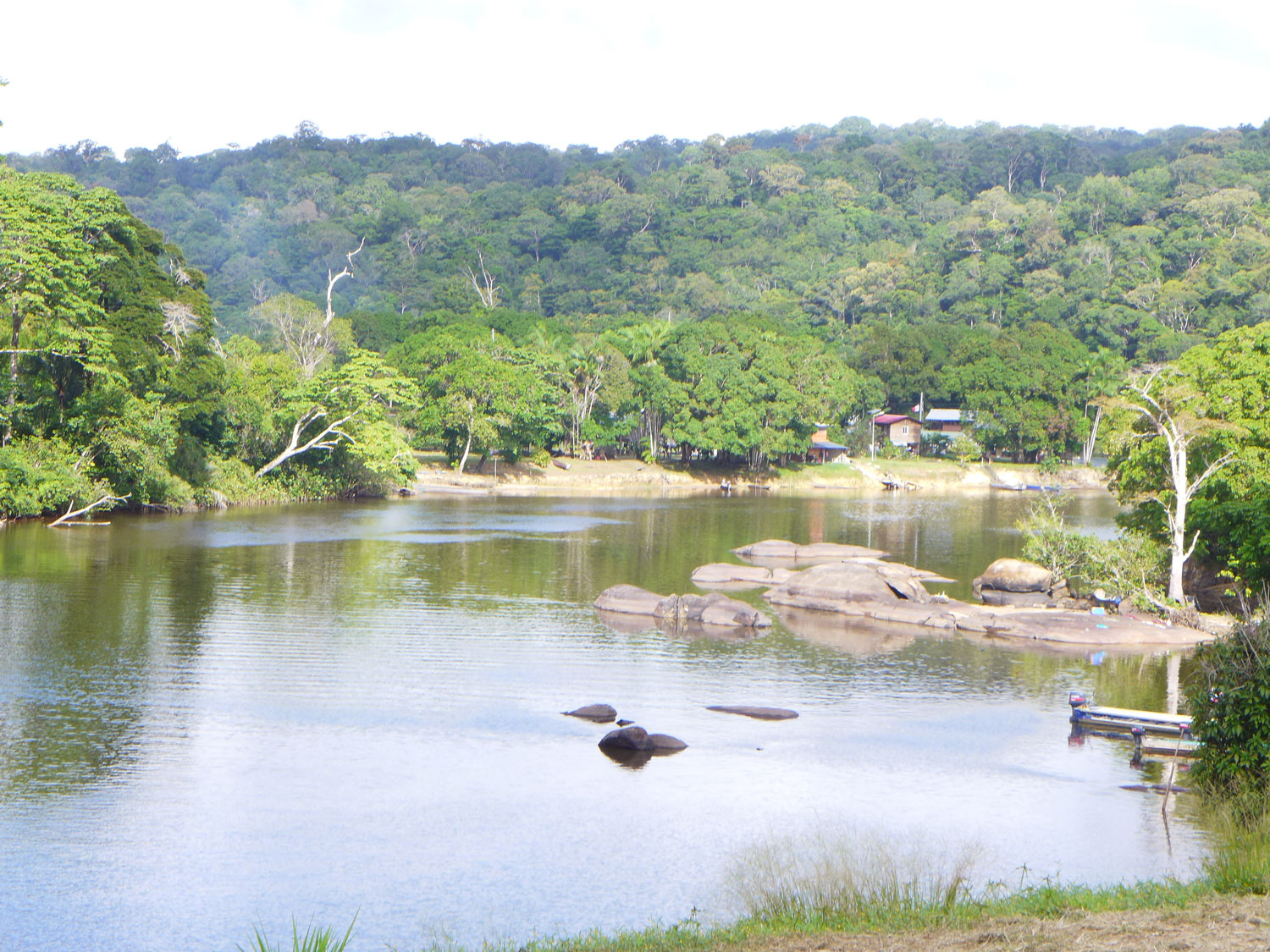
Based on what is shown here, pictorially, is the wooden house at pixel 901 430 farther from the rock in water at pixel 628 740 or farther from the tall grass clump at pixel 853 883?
the tall grass clump at pixel 853 883

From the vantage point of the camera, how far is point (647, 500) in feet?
243

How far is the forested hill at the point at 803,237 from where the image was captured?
386 ft

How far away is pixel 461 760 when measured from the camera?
21984 mm

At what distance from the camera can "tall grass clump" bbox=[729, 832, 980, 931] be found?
12836mm

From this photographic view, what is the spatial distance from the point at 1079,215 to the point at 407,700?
130824 mm

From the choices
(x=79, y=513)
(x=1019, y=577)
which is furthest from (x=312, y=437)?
(x=1019, y=577)

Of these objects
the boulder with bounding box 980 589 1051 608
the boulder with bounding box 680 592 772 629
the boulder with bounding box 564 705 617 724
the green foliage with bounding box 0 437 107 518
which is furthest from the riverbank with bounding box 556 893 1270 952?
the green foliage with bounding box 0 437 107 518

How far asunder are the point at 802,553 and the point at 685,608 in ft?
42.4

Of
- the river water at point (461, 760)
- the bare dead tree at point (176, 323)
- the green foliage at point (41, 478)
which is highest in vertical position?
the bare dead tree at point (176, 323)

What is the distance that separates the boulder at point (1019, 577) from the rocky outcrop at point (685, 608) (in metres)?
8.34

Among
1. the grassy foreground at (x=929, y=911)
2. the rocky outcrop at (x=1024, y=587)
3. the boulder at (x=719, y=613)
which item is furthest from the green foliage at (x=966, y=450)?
the grassy foreground at (x=929, y=911)

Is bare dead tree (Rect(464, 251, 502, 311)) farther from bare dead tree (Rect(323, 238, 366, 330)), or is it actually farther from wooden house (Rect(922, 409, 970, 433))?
wooden house (Rect(922, 409, 970, 433))

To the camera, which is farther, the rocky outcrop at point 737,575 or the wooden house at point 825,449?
the wooden house at point 825,449

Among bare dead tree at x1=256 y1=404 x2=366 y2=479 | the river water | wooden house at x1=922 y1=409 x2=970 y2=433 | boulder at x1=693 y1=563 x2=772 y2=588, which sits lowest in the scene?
the river water
